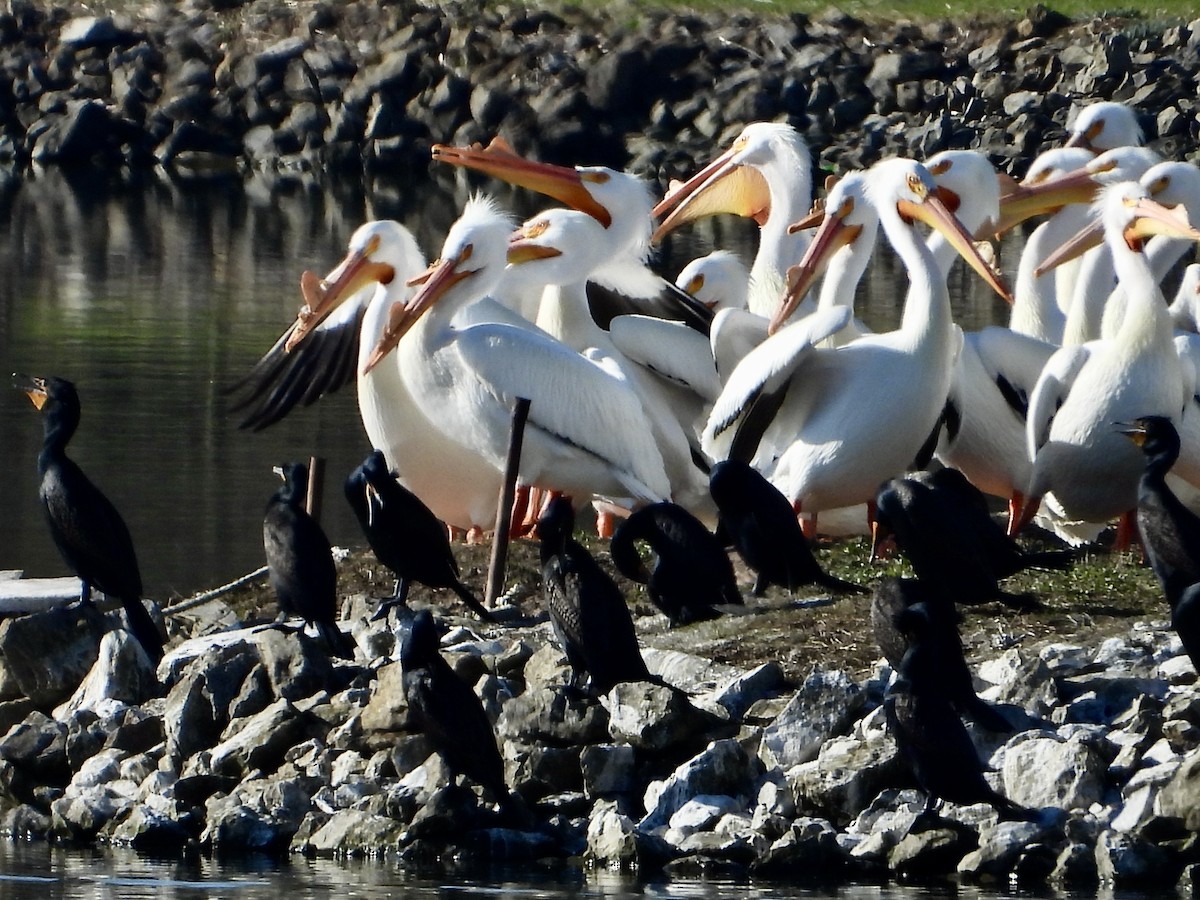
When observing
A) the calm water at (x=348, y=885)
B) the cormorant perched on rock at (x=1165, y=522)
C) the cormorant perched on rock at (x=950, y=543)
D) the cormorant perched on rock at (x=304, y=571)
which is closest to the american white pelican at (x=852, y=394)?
the cormorant perched on rock at (x=950, y=543)

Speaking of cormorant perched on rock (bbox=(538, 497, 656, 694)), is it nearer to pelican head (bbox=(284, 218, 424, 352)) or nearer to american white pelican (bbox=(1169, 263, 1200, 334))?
pelican head (bbox=(284, 218, 424, 352))

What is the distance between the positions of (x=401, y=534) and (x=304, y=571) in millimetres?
391

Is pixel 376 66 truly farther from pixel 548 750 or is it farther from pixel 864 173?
pixel 548 750

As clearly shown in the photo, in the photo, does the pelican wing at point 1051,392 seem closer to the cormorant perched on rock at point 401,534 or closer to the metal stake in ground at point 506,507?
the metal stake in ground at point 506,507

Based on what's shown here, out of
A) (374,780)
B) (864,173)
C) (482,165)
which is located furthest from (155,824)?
(482,165)

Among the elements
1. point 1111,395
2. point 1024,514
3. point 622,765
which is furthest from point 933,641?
point 1024,514

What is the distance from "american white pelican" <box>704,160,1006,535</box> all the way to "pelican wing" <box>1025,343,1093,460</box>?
32 cm

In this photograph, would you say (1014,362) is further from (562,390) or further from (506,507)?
(506,507)

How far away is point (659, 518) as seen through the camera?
7359 mm

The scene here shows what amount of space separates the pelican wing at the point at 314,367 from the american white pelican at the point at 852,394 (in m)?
2.20

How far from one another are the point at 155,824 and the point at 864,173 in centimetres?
429

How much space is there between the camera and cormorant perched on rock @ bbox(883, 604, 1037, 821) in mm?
5598

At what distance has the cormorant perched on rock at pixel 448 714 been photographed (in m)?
5.89

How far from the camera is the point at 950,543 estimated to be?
270 inches
